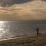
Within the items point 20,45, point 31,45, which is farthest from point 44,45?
point 20,45

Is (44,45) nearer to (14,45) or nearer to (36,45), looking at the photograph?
(36,45)

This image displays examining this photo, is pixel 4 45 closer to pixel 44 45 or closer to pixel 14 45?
pixel 14 45

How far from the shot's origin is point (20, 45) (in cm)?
2617

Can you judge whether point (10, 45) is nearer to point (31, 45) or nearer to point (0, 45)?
point (0, 45)

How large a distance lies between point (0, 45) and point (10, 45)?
7.34 ft

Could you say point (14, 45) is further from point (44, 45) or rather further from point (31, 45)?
point (44, 45)

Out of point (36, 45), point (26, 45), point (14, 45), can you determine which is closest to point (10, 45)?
point (14, 45)

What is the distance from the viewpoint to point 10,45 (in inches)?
1041

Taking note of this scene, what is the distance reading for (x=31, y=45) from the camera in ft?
86.7

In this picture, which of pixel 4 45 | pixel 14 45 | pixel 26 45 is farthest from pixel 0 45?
pixel 26 45

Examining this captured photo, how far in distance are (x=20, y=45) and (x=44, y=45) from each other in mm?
4734

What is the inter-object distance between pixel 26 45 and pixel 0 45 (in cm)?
541

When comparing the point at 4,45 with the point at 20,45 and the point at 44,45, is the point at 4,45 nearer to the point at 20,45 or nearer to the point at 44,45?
the point at 20,45

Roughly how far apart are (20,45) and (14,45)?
1323 mm
